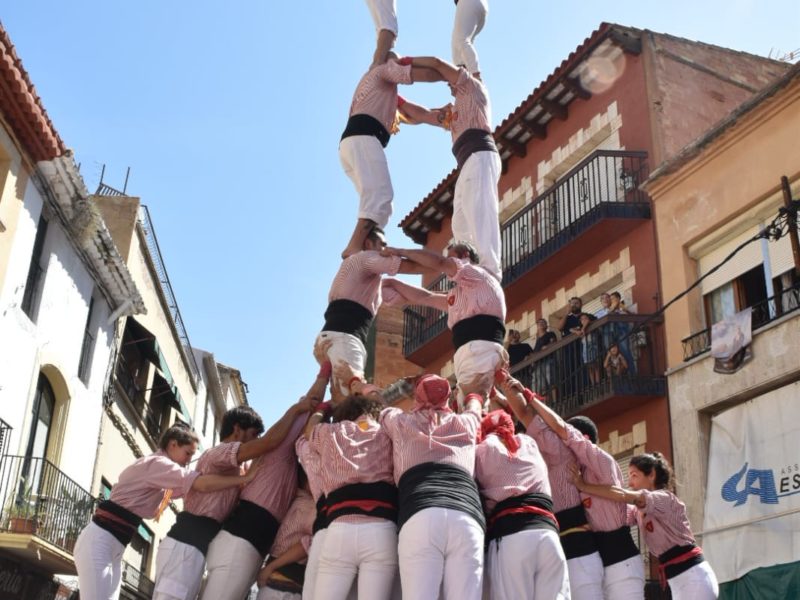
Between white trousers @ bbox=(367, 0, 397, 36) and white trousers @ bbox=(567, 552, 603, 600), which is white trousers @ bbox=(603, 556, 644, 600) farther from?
white trousers @ bbox=(367, 0, 397, 36)

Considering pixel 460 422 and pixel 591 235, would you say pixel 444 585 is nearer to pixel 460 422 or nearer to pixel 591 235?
pixel 460 422

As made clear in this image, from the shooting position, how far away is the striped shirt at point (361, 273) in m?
6.54

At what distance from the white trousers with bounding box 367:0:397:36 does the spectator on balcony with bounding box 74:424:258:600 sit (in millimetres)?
3572

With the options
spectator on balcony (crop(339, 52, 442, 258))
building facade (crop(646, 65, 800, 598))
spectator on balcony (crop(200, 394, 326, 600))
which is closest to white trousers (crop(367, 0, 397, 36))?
spectator on balcony (crop(339, 52, 442, 258))

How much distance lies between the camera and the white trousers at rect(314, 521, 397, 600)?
15.3 ft

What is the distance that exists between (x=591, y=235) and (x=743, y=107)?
336 centimetres

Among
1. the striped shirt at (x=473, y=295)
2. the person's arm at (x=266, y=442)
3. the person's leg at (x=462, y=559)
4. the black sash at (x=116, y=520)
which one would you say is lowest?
the person's leg at (x=462, y=559)

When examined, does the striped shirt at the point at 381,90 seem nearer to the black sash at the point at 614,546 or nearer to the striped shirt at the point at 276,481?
the striped shirt at the point at 276,481

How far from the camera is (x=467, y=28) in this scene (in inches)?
320

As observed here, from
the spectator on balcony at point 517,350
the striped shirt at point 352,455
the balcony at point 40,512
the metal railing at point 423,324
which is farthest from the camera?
the metal railing at point 423,324

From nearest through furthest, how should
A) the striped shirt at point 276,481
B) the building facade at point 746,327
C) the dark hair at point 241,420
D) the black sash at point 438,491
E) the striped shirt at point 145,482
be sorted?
the black sash at point 438,491
the striped shirt at point 276,481
the striped shirt at point 145,482
the dark hair at point 241,420
the building facade at point 746,327

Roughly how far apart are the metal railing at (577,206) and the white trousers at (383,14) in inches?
322

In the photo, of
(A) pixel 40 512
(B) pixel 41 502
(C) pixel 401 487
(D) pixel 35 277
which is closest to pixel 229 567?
(C) pixel 401 487

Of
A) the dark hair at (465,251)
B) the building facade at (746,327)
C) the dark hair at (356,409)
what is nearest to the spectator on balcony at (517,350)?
the building facade at (746,327)
